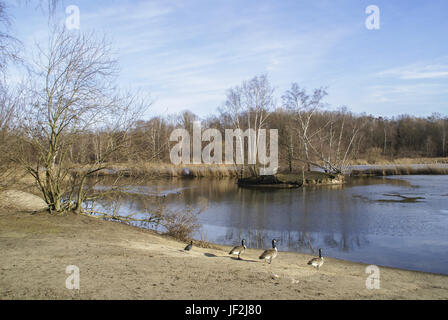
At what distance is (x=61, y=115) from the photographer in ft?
35.2

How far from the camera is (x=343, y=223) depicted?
14.8 metres

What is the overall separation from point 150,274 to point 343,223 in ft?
35.4

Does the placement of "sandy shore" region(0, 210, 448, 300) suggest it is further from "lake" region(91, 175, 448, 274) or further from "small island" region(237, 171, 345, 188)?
"small island" region(237, 171, 345, 188)

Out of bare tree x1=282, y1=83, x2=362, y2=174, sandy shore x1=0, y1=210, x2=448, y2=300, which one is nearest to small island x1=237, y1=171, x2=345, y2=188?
bare tree x1=282, y1=83, x2=362, y2=174

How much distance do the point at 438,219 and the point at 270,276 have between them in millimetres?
11554

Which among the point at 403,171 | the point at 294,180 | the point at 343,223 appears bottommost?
the point at 343,223

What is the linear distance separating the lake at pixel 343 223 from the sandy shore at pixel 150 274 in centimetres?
175

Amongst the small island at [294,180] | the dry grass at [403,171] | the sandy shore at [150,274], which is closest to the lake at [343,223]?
the sandy shore at [150,274]

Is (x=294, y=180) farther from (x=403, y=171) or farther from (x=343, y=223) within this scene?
(x=343, y=223)

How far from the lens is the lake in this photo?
419 inches

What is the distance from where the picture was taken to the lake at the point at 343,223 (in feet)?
34.9

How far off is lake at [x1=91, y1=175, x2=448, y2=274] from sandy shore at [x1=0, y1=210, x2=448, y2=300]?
1.75 metres

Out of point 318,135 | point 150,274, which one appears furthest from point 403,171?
point 150,274
